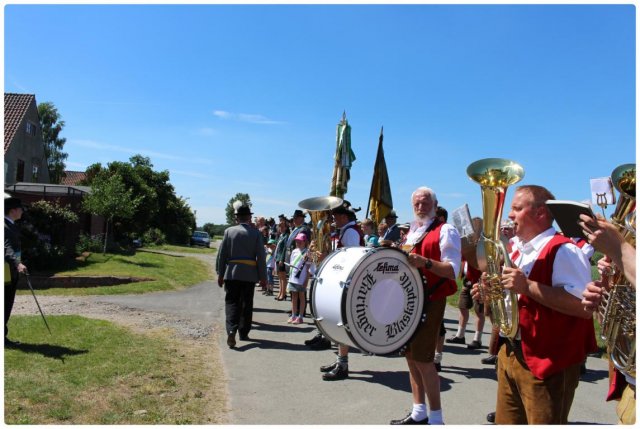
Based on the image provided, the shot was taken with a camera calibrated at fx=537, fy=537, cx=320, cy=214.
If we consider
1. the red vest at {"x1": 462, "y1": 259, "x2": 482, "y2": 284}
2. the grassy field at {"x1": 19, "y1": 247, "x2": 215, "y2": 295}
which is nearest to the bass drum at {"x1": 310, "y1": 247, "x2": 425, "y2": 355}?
the red vest at {"x1": 462, "y1": 259, "x2": 482, "y2": 284}

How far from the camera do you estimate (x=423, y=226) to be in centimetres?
448

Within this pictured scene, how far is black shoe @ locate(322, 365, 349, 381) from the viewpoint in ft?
19.9

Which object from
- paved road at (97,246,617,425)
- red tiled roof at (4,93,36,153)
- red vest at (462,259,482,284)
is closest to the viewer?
paved road at (97,246,617,425)

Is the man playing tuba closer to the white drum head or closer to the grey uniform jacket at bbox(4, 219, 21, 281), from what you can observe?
the white drum head

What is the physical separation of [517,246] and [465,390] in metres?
3.06

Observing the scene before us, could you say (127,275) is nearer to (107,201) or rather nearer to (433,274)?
(107,201)

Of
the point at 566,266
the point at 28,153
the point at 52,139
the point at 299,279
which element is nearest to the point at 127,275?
the point at 299,279

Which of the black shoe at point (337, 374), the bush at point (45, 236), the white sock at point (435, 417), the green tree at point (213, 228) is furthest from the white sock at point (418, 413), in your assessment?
the green tree at point (213, 228)

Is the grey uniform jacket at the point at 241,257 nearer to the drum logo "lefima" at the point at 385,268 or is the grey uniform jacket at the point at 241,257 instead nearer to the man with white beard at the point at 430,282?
the man with white beard at the point at 430,282

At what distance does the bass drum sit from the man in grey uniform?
4.09 m

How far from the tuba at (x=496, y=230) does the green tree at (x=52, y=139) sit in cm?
5588

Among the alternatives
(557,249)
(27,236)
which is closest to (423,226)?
(557,249)

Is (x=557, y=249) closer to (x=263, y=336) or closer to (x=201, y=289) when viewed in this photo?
(x=263, y=336)

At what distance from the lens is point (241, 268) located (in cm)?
809
